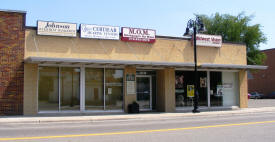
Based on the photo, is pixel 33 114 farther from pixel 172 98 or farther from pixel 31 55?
pixel 172 98

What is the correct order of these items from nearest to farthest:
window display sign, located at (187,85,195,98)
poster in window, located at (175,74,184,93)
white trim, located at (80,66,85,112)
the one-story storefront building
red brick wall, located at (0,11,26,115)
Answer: red brick wall, located at (0,11,26,115), the one-story storefront building, white trim, located at (80,66,85,112), poster in window, located at (175,74,184,93), window display sign, located at (187,85,195,98)

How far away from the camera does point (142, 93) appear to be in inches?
802

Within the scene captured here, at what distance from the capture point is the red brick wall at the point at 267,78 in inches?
2152

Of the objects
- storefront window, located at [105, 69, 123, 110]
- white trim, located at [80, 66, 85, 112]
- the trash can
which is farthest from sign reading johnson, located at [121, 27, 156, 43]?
the trash can

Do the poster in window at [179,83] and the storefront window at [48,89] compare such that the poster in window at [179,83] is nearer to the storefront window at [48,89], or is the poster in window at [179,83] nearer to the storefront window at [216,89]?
the storefront window at [216,89]

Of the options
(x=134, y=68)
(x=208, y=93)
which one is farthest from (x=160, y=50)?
(x=208, y=93)

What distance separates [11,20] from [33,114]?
527 centimetres

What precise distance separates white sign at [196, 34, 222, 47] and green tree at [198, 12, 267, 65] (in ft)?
70.4

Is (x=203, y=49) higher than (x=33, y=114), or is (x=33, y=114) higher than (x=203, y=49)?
(x=203, y=49)

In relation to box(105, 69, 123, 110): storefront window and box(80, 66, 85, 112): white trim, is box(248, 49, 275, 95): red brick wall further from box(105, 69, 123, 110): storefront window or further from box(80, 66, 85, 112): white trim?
box(80, 66, 85, 112): white trim

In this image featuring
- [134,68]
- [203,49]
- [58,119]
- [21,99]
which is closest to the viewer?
[58,119]

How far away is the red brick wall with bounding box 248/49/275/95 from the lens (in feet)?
179

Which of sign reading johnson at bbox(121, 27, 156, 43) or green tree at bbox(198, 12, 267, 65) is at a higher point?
green tree at bbox(198, 12, 267, 65)

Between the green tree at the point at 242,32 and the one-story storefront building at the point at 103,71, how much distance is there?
2113 centimetres
